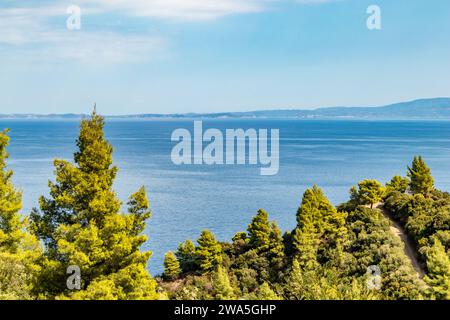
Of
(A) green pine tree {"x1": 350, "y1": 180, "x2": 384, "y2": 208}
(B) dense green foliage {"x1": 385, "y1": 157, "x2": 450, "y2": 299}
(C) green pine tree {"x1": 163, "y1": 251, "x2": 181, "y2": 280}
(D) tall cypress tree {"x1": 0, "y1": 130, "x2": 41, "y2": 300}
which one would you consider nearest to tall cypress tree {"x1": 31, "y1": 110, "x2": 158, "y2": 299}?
(D) tall cypress tree {"x1": 0, "y1": 130, "x2": 41, "y2": 300}

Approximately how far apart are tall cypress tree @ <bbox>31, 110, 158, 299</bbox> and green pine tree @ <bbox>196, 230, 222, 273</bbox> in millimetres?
24540

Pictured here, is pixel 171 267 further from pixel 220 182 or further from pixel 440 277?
pixel 220 182

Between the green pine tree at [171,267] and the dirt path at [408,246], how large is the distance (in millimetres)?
16996

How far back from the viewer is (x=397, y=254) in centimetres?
3341

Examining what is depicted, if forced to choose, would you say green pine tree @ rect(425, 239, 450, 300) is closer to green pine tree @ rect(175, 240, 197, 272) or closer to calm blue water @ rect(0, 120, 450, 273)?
green pine tree @ rect(175, 240, 197, 272)

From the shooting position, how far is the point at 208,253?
4031cm

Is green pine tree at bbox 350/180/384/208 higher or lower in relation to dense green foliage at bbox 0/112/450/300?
higher

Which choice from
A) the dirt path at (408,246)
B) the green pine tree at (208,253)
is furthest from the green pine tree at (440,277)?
the green pine tree at (208,253)

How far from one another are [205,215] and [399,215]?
32.1 meters

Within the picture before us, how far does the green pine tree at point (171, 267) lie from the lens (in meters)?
39.6

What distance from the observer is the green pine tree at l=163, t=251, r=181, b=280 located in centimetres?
3962

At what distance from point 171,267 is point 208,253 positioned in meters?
3.03

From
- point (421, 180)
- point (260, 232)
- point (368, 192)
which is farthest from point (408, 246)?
point (421, 180)

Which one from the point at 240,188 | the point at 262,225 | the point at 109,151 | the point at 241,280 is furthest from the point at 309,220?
the point at 240,188
